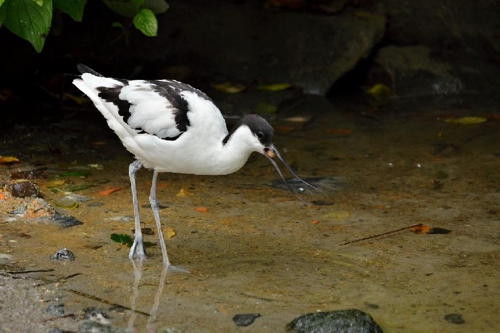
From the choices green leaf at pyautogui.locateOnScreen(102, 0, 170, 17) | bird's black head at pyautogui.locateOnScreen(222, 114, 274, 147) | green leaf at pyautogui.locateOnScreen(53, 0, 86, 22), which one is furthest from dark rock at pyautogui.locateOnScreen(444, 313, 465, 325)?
green leaf at pyautogui.locateOnScreen(102, 0, 170, 17)

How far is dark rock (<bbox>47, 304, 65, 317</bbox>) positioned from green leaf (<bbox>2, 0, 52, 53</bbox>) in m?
2.33

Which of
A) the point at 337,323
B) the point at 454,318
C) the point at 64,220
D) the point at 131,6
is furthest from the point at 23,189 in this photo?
the point at 454,318

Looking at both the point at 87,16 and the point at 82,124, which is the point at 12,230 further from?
the point at 87,16

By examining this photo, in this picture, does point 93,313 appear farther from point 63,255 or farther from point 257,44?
point 257,44

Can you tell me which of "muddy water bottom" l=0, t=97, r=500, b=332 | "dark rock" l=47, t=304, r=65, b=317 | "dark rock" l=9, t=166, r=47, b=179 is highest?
"dark rock" l=47, t=304, r=65, b=317

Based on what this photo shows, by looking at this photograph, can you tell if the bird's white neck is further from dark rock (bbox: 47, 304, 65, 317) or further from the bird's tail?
dark rock (bbox: 47, 304, 65, 317)

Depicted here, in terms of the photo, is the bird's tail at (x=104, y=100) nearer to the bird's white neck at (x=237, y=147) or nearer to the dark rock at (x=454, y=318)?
the bird's white neck at (x=237, y=147)

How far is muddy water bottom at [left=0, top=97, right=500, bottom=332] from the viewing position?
3955mm

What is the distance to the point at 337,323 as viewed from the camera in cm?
372

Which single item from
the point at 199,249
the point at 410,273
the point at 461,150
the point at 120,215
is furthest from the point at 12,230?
the point at 461,150

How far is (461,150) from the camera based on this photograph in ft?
22.2

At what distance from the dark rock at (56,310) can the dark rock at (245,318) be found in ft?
2.68

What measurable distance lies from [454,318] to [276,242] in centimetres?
132

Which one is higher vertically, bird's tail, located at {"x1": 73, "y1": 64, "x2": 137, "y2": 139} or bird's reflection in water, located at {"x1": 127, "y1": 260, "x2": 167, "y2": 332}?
bird's tail, located at {"x1": 73, "y1": 64, "x2": 137, "y2": 139}
